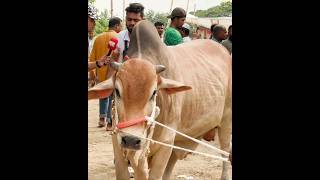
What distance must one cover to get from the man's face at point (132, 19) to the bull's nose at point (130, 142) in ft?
4.56

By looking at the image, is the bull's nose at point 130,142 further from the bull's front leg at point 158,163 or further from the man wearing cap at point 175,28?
the man wearing cap at point 175,28

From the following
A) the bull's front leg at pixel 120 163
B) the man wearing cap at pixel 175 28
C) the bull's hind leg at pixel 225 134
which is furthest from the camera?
the man wearing cap at pixel 175 28

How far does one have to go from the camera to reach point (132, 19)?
Answer: 16.0 ft

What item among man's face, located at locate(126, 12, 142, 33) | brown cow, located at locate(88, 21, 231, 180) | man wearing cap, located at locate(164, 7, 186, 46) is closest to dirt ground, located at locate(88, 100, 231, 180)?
brown cow, located at locate(88, 21, 231, 180)

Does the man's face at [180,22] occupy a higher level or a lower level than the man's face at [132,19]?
lower

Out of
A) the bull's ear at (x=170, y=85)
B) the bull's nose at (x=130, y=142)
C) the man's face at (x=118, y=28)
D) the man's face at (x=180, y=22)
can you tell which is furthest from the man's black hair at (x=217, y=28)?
the bull's nose at (x=130, y=142)

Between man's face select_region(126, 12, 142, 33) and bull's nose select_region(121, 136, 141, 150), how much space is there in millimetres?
1391

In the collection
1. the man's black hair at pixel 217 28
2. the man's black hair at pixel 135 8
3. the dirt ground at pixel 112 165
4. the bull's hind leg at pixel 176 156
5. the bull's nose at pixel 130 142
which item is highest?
the man's black hair at pixel 135 8

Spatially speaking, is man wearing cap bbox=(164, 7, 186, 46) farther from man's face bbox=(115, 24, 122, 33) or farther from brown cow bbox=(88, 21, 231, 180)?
man's face bbox=(115, 24, 122, 33)

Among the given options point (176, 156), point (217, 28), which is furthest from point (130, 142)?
point (217, 28)

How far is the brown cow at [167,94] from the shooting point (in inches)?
153

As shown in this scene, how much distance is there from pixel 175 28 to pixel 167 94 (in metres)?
2.27
